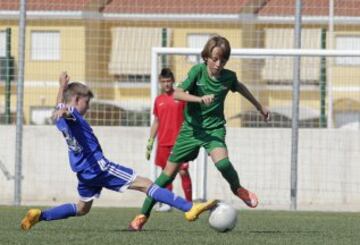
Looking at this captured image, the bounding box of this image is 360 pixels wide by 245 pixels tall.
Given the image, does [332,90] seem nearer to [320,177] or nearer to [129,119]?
[320,177]

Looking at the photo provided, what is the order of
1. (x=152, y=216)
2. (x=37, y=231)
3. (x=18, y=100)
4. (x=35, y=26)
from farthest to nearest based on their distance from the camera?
(x=35, y=26) < (x=18, y=100) < (x=152, y=216) < (x=37, y=231)

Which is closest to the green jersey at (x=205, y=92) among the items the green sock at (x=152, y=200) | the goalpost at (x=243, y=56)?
the green sock at (x=152, y=200)

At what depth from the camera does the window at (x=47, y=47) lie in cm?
1728

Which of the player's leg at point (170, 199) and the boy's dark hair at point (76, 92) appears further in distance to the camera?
the boy's dark hair at point (76, 92)

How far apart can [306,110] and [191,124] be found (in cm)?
727

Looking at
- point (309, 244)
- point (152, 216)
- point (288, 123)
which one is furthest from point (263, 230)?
point (288, 123)

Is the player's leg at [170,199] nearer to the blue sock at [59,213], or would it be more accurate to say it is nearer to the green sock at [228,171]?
the blue sock at [59,213]

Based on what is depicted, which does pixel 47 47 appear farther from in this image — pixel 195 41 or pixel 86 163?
pixel 86 163

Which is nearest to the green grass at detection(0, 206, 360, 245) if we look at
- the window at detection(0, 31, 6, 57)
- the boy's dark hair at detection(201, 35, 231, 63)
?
the boy's dark hair at detection(201, 35, 231, 63)

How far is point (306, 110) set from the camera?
1795 cm

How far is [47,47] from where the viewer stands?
56.7ft

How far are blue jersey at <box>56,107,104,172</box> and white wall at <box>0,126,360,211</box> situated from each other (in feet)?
23.1

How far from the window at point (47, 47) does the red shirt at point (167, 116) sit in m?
2.78

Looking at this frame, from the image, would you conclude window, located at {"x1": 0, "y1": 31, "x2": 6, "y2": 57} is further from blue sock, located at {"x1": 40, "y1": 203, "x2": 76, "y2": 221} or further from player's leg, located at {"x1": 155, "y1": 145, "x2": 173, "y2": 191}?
blue sock, located at {"x1": 40, "y1": 203, "x2": 76, "y2": 221}
